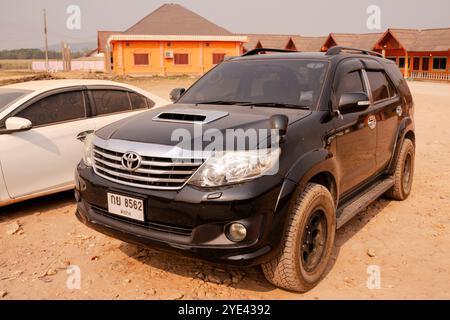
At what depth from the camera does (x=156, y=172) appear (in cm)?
304

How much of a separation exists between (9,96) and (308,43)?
46.6 m

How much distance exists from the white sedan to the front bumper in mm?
2415

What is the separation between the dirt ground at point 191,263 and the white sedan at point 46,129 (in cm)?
42

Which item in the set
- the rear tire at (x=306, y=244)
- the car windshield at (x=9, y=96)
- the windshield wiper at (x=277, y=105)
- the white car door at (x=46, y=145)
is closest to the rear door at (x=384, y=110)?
the windshield wiper at (x=277, y=105)

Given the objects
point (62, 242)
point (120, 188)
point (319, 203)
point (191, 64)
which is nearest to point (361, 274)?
point (319, 203)

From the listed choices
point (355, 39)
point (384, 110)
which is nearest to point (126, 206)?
point (384, 110)

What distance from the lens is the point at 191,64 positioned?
36.8 meters

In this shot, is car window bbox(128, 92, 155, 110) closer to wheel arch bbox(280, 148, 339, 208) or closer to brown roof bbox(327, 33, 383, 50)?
wheel arch bbox(280, 148, 339, 208)

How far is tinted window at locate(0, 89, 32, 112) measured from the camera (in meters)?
5.05

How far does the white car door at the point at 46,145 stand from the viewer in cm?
484

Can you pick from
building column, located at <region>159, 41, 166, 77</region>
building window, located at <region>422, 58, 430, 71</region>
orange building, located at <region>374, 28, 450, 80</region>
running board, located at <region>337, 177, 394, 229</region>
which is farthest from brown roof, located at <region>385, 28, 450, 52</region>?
running board, located at <region>337, 177, 394, 229</region>

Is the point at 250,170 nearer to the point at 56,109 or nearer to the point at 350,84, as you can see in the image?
the point at 350,84

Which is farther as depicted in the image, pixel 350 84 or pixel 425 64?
pixel 425 64

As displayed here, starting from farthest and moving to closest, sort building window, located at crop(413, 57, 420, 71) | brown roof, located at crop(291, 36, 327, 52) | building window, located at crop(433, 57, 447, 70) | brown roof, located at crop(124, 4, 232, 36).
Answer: brown roof, located at crop(291, 36, 327, 52) → building window, located at crop(413, 57, 420, 71) → brown roof, located at crop(124, 4, 232, 36) → building window, located at crop(433, 57, 447, 70)
